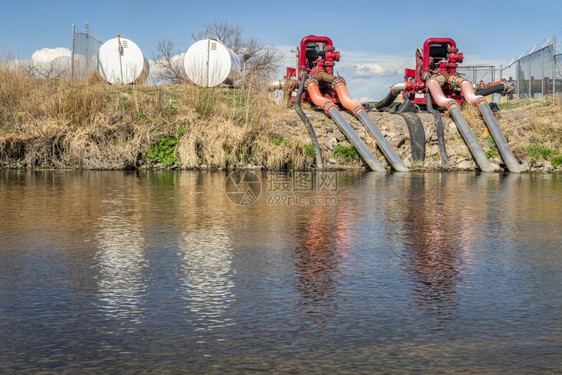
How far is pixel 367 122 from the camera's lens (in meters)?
26.5

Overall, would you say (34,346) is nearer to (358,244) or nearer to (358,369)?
(358,369)

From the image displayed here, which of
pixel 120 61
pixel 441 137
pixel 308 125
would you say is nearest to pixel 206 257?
pixel 308 125

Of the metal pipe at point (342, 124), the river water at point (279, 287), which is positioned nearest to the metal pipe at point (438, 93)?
the metal pipe at point (342, 124)

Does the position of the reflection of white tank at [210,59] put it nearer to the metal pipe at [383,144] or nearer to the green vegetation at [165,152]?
the green vegetation at [165,152]

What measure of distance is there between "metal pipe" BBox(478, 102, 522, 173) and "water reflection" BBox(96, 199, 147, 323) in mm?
16417

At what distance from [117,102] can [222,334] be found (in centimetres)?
2237

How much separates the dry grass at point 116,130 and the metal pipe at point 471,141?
5617 millimetres

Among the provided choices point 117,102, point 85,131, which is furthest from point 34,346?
point 117,102

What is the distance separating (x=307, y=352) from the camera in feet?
17.2

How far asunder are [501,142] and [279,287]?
20.1m

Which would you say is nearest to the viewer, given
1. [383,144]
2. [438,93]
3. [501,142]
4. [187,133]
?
[383,144]

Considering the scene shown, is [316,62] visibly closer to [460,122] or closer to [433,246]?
[460,122]

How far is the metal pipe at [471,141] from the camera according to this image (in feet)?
83.3

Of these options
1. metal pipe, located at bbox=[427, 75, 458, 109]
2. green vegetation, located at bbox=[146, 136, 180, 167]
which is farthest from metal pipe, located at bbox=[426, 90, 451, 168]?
green vegetation, located at bbox=[146, 136, 180, 167]
